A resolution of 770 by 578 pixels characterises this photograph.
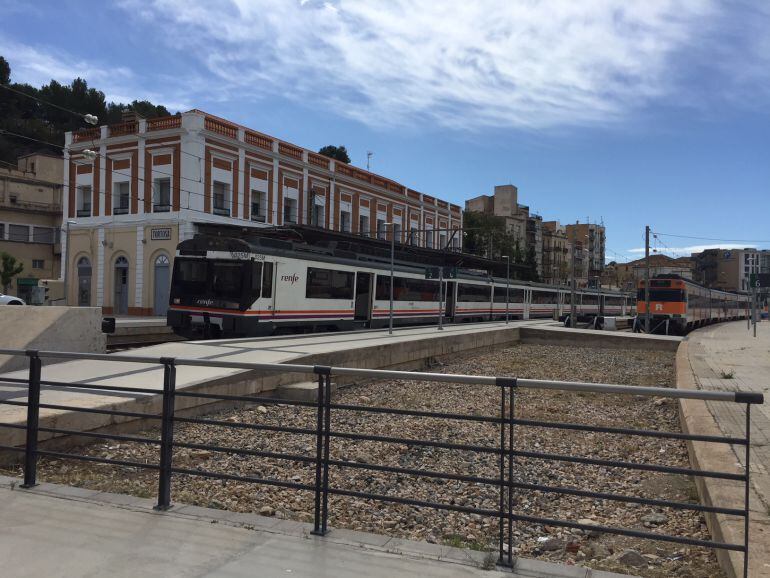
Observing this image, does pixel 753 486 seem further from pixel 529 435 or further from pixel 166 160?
pixel 166 160

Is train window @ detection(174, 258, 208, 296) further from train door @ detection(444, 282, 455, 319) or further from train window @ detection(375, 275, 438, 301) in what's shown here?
train door @ detection(444, 282, 455, 319)

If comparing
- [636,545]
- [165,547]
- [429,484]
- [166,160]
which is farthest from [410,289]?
[165,547]

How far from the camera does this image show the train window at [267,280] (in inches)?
663

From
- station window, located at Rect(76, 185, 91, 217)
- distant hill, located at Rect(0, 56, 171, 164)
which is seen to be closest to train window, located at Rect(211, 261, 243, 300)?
station window, located at Rect(76, 185, 91, 217)

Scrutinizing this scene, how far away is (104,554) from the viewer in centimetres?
352

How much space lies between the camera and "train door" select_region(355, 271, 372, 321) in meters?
22.3

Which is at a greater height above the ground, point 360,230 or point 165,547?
point 360,230

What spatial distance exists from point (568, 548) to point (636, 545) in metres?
0.68

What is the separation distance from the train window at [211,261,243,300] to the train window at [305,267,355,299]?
2761 mm

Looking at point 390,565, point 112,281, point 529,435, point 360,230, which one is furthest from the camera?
point 360,230

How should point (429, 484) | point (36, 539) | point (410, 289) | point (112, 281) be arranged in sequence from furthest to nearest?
point (112, 281), point (410, 289), point (429, 484), point (36, 539)

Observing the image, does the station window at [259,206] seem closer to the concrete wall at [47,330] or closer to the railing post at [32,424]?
the concrete wall at [47,330]

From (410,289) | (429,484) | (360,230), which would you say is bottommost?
(429,484)

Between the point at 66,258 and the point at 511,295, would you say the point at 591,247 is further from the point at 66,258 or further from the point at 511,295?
the point at 66,258
